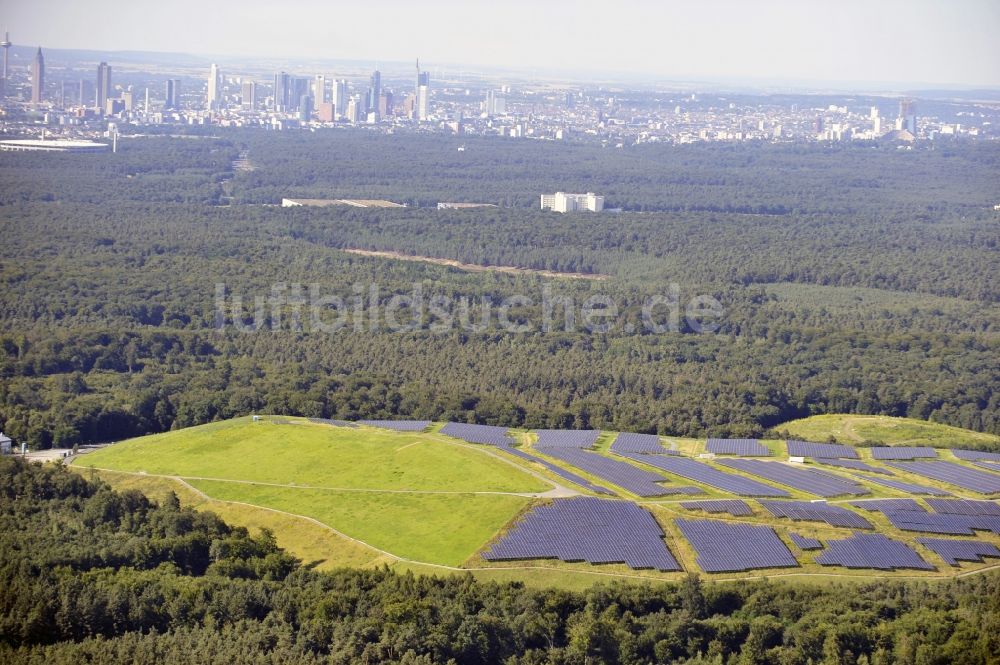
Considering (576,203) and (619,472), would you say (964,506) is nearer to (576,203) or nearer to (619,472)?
(619,472)

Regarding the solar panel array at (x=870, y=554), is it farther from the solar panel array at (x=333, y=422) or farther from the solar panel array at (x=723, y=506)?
the solar panel array at (x=333, y=422)

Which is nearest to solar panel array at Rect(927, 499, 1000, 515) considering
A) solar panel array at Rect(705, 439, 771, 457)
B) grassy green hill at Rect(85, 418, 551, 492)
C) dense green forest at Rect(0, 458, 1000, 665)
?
dense green forest at Rect(0, 458, 1000, 665)

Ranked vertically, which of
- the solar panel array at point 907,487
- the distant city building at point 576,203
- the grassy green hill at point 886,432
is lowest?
the grassy green hill at point 886,432

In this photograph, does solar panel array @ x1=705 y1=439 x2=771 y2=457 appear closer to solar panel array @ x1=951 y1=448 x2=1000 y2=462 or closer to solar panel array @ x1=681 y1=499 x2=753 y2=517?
solar panel array @ x1=951 y1=448 x2=1000 y2=462

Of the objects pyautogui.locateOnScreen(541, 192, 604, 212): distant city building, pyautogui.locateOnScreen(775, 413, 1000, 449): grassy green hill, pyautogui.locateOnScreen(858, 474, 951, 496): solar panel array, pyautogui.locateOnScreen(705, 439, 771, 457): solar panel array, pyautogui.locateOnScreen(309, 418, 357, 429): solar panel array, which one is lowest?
pyautogui.locateOnScreen(775, 413, 1000, 449): grassy green hill

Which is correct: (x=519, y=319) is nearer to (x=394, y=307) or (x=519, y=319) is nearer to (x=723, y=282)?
(x=394, y=307)

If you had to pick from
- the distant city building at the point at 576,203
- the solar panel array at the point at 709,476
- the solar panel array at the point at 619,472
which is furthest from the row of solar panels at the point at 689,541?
the distant city building at the point at 576,203
